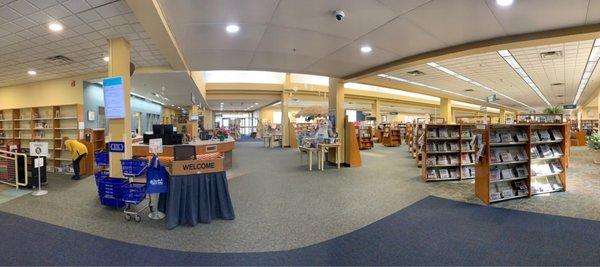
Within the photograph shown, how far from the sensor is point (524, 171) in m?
5.33

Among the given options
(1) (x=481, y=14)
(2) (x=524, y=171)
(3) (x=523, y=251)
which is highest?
(1) (x=481, y=14)

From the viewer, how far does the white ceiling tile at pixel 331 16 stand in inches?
146

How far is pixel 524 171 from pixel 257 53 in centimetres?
572

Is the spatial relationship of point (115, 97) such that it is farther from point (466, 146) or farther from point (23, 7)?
point (466, 146)

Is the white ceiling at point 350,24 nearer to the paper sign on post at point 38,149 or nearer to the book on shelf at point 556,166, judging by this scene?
the book on shelf at point 556,166

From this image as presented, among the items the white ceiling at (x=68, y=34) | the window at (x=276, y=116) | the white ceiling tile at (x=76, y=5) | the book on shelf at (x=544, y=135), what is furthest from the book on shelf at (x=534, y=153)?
the window at (x=276, y=116)

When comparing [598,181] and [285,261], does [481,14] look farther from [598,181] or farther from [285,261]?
[598,181]

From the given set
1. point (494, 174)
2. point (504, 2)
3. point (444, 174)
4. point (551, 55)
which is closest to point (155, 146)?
point (504, 2)

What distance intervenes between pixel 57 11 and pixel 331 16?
3903 millimetres

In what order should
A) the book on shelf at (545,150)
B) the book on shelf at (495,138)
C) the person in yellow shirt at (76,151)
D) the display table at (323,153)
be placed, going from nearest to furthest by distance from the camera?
1. the book on shelf at (495,138)
2. the book on shelf at (545,150)
3. the person in yellow shirt at (76,151)
4. the display table at (323,153)

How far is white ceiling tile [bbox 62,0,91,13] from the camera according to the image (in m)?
3.75

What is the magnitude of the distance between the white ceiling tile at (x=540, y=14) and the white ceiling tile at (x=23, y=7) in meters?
6.11

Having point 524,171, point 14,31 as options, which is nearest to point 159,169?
point 14,31

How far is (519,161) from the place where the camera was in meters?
5.20
